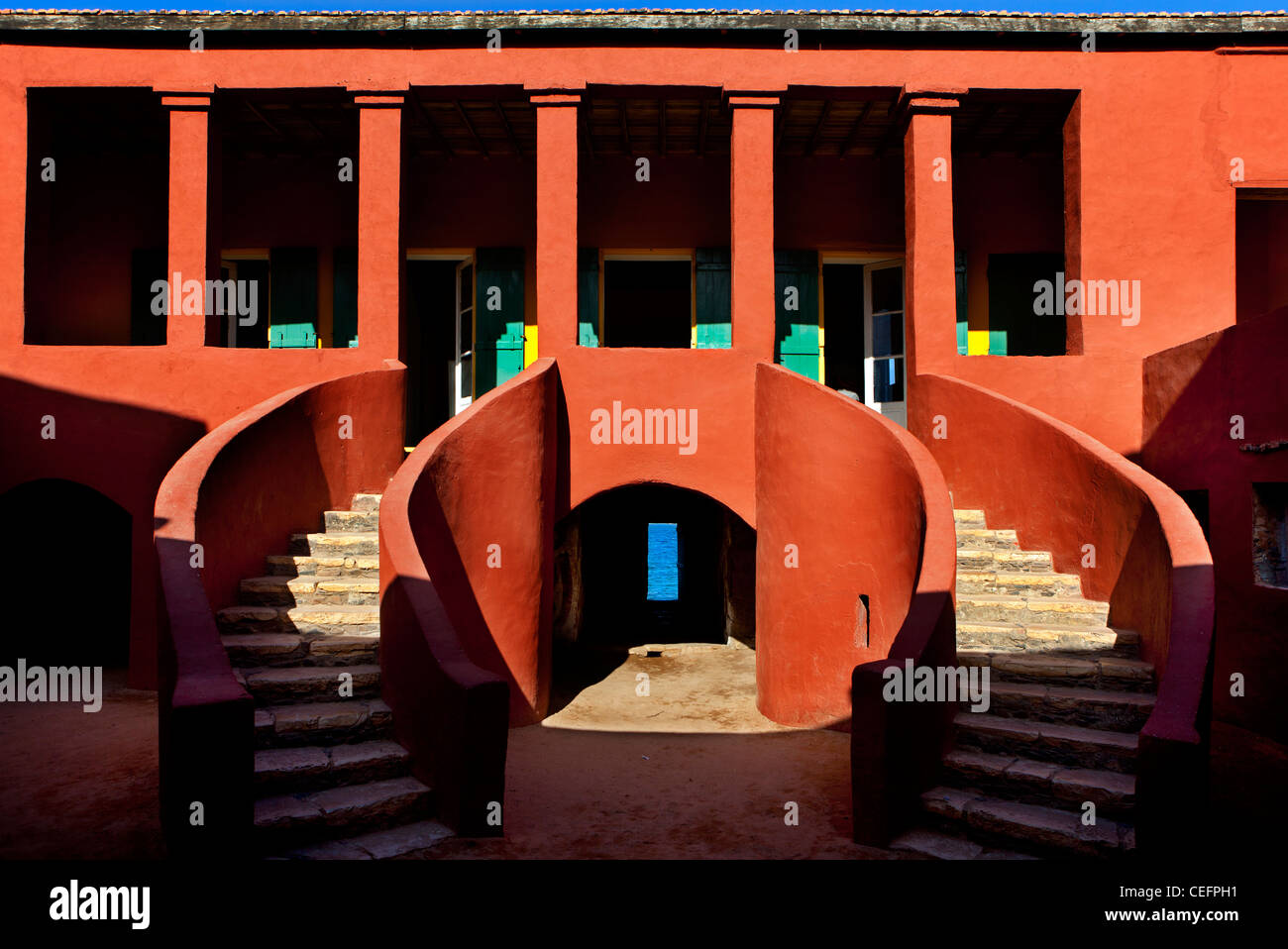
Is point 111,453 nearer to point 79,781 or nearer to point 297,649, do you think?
point 79,781

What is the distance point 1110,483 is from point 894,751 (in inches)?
112

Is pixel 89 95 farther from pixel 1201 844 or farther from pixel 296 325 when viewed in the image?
pixel 1201 844

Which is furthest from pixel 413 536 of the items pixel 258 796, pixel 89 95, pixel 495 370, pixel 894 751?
pixel 89 95

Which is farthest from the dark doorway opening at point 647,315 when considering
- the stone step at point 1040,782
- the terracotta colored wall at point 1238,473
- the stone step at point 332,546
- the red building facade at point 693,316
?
the stone step at point 1040,782

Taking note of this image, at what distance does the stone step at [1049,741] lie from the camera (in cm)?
501

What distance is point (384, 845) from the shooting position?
452 cm

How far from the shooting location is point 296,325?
10633 millimetres

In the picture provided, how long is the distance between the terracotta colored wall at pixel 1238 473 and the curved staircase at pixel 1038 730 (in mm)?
1603

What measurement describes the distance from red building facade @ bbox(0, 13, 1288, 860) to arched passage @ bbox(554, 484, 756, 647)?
0.98m

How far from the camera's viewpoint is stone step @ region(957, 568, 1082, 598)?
6.61 meters

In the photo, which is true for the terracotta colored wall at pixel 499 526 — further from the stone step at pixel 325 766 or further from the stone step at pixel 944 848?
the stone step at pixel 944 848

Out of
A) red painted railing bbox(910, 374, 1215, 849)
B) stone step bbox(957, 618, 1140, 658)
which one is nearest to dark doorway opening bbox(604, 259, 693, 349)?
red painted railing bbox(910, 374, 1215, 849)

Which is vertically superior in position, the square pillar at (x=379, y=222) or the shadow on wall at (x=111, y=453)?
the square pillar at (x=379, y=222)

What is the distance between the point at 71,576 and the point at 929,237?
10518 mm
